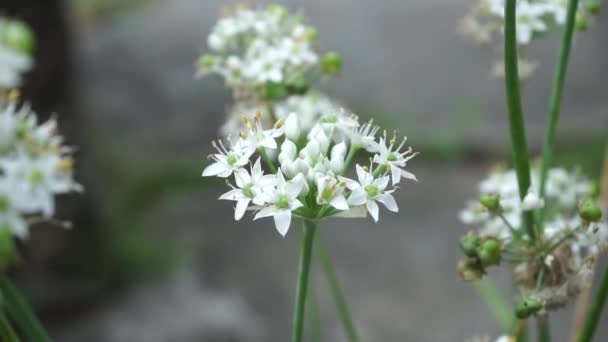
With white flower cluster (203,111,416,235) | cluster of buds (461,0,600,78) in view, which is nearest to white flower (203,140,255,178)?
white flower cluster (203,111,416,235)

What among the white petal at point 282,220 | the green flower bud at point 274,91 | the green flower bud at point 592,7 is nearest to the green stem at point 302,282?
the white petal at point 282,220

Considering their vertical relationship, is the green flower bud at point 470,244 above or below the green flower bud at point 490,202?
below

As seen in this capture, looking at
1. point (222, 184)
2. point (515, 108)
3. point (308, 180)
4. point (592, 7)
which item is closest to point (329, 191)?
point (308, 180)

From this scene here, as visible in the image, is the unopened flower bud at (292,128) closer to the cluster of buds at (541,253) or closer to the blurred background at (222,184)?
the cluster of buds at (541,253)

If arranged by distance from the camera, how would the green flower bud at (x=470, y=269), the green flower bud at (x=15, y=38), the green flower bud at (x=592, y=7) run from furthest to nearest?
the green flower bud at (x=15, y=38) < the green flower bud at (x=592, y=7) < the green flower bud at (x=470, y=269)

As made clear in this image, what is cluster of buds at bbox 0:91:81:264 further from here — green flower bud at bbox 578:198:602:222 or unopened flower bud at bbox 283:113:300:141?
green flower bud at bbox 578:198:602:222

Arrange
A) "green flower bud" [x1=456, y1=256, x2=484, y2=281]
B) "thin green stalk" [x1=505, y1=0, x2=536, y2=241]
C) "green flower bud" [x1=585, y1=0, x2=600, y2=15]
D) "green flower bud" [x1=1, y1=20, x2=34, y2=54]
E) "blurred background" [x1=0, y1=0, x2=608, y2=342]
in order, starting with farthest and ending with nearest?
"blurred background" [x1=0, y1=0, x2=608, y2=342] < "green flower bud" [x1=1, y1=20, x2=34, y2=54] < "green flower bud" [x1=585, y1=0, x2=600, y2=15] < "green flower bud" [x1=456, y1=256, x2=484, y2=281] < "thin green stalk" [x1=505, y1=0, x2=536, y2=241]

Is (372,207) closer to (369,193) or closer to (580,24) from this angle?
(369,193)
